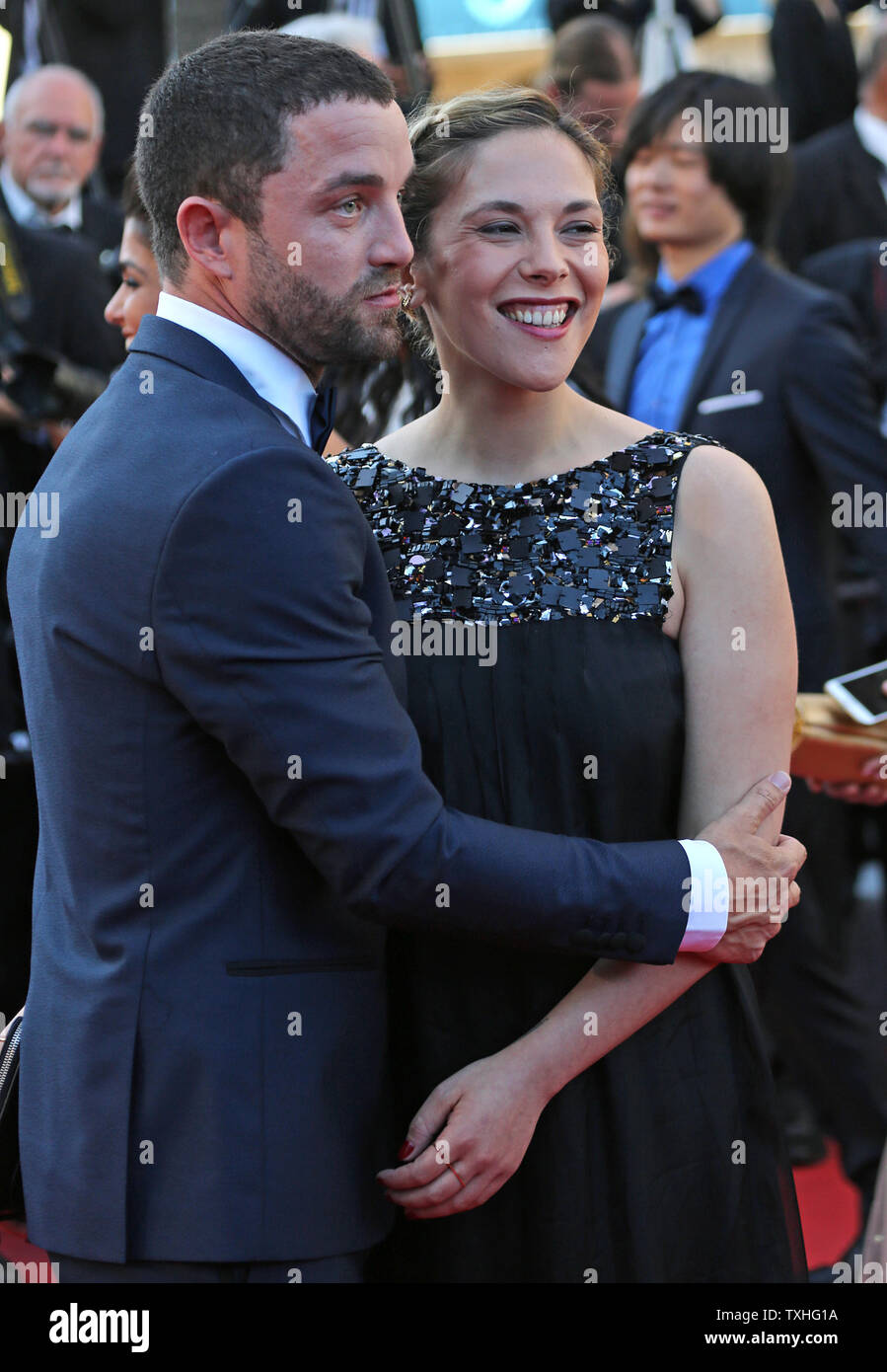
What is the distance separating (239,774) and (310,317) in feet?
1.56

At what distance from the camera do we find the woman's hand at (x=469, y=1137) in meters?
1.77

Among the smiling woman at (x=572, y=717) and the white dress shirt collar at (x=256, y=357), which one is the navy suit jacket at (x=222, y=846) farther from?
the smiling woman at (x=572, y=717)

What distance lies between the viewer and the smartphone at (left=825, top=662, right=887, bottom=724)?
2621 millimetres

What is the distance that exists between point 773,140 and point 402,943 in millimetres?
2782

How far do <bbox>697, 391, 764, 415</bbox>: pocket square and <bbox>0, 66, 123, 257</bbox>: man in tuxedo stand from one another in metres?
2.35

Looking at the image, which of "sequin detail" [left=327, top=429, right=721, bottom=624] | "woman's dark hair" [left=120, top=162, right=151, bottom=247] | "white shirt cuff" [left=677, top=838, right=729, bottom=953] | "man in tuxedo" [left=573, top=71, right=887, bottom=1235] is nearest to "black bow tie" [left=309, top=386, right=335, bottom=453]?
"sequin detail" [left=327, top=429, right=721, bottom=624]

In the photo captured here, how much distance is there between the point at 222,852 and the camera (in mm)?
1663

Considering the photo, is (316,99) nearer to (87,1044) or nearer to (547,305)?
(547,305)

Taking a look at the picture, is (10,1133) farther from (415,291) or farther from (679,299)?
(679,299)

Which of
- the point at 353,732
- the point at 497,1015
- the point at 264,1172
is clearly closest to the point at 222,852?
the point at 353,732

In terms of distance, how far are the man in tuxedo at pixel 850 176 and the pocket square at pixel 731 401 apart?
1.77 m

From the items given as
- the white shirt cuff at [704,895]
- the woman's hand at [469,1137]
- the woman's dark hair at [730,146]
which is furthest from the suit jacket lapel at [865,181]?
the woman's hand at [469,1137]

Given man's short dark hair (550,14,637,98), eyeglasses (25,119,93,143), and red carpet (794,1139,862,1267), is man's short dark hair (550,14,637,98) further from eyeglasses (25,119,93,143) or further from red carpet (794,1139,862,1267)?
red carpet (794,1139,862,1267)

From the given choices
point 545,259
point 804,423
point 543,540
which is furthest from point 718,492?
point 804,423
